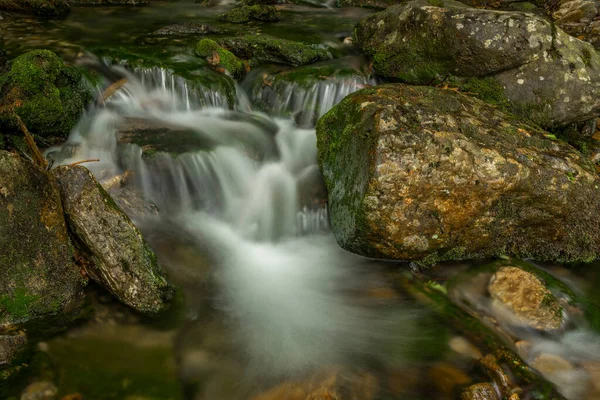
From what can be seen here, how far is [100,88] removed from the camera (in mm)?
6719

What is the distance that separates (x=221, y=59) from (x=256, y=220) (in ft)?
12.4

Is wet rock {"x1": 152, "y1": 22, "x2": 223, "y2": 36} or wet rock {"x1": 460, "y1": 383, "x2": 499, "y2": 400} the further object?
wet rock {"x1": 152, "y1": 22, "x2": 223, "y2": 36}

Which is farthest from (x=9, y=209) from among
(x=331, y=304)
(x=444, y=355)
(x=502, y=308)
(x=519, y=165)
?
(x=519, y=165)

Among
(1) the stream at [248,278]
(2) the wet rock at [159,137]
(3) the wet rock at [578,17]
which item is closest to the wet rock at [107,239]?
(1) the stream at [248,278]

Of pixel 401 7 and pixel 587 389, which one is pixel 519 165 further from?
pixel 401 7

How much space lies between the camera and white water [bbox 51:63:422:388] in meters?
4.00

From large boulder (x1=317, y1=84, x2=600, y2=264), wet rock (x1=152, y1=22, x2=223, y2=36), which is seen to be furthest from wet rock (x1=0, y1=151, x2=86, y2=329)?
wet rock (x1=152, y1=22, x2=223, y2=36)

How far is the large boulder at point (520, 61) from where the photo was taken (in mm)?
5949

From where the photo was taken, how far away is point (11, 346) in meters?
3.08

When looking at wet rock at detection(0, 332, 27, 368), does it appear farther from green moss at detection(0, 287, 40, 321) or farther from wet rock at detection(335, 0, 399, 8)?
wet rock at detection(335, 0, 399, 8)

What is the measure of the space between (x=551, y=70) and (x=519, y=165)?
8.53 feet

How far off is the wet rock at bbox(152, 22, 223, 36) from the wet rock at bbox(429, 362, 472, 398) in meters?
8.58

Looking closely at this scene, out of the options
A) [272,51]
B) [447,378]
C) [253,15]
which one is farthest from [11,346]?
[253,15]

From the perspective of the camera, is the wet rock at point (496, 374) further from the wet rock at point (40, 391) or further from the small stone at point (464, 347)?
the wet rock at point (40, 391)
